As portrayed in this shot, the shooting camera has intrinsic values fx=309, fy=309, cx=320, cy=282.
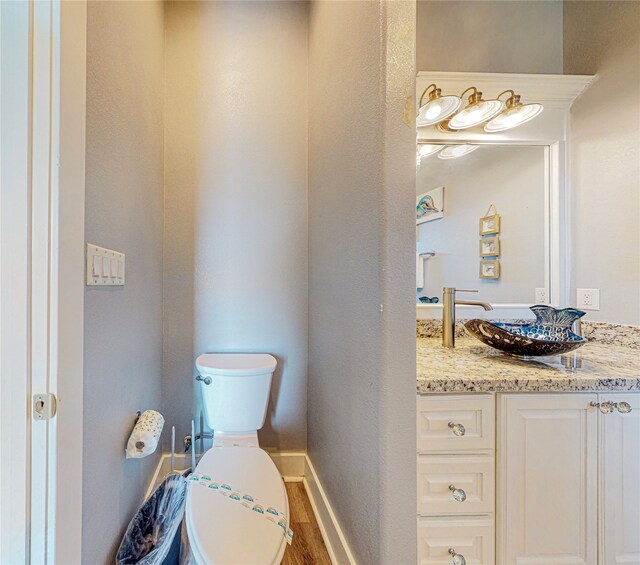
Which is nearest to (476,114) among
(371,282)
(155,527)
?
(371,282)

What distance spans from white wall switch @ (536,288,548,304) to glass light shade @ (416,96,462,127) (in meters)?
1.01

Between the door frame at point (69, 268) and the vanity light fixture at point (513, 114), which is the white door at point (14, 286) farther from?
the vanity light fixture at point (513, 114)

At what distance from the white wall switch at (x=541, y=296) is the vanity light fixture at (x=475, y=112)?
92cm

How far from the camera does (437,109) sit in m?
1.50

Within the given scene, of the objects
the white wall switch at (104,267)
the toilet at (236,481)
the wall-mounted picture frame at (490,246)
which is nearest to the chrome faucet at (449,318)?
the wall-mounted picture frame at (490,246)

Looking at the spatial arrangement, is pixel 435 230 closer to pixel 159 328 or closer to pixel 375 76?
pixel 375 76

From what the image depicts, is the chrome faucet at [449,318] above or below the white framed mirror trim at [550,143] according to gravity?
below

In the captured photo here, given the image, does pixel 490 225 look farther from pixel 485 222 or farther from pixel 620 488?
pixel 620 488

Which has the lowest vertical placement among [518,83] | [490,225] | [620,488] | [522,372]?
[620,488]

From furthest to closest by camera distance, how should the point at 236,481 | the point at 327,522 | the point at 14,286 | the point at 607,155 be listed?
the point at 607,155 → the point at 327,522 → the point at 236,481 → the point at 14,286

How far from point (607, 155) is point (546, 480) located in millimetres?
1501

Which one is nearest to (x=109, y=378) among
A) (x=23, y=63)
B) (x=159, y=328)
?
(x=159, y=328)

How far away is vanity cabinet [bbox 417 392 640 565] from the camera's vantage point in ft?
3.01

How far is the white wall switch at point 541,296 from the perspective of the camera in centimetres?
161
